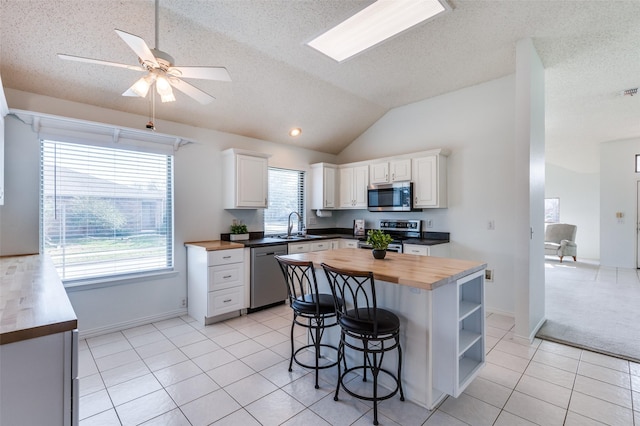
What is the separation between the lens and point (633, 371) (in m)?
2.44

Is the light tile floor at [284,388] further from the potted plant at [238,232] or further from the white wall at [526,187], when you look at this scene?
the potted plant at [238,232]

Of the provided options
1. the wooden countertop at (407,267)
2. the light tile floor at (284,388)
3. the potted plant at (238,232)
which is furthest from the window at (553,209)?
the potted plant at (238,232)

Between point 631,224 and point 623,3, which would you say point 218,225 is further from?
point 631,224

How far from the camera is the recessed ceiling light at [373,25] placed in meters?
2.48

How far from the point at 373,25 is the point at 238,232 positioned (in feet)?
9.88

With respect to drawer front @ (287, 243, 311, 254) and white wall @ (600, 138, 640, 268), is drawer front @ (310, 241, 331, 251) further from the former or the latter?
white wall @ (600, 138, 640, 268)

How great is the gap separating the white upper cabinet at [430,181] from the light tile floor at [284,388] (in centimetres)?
183

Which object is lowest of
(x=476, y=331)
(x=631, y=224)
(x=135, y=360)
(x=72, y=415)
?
(x=135, y=360)

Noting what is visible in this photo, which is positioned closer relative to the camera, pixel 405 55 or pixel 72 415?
pixel 72 415

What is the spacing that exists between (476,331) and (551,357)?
1117 mm

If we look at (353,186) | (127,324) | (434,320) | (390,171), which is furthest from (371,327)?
(353,186)

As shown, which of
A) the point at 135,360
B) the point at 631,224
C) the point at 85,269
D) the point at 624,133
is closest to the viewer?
the point at 135,360

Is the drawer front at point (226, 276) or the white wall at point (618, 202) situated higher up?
the white wall at point (618, 202)

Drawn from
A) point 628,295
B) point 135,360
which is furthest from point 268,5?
point 628,295
